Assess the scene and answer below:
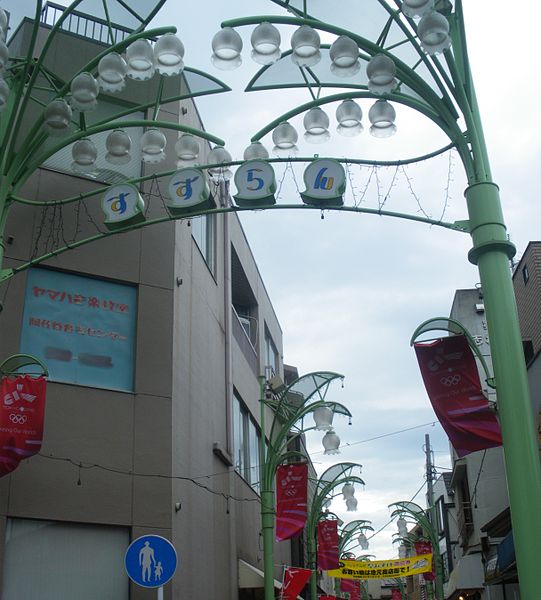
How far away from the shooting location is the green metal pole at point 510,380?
5938 mm

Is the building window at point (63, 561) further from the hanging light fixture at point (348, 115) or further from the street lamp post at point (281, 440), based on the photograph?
the hanging light fixture at point (348, 115)

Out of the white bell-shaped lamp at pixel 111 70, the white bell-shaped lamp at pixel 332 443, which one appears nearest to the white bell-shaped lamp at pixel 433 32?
the white bell-shaped lamp at pixel 111 70

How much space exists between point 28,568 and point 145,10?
341 inches

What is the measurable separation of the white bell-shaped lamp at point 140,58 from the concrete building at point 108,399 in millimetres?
5095

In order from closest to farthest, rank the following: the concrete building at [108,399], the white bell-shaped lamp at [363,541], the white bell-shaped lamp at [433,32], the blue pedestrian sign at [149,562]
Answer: the white bell-shaped lamp at [433,32] < the blue pedestrian sign at [149,562] < the concrete building at [108,399] < the white bell-shaped lamp at [363,541]

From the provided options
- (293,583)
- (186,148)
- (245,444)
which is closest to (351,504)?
(245,444)

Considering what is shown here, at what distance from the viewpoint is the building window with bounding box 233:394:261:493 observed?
2342cm

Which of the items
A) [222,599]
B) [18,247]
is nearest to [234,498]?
[222,599]

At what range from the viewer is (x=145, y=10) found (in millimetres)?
10555

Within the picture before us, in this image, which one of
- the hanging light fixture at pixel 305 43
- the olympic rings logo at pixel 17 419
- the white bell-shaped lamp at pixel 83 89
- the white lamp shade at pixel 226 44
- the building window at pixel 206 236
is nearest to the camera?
the hanging light fixture at pixel 305 43

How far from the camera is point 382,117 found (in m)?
8.26

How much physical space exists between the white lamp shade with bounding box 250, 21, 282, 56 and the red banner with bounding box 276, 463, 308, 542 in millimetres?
14322

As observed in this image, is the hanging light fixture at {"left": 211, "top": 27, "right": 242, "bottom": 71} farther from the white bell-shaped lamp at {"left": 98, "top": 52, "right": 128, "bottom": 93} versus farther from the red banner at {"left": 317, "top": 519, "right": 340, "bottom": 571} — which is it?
the red banner at {"left": 317, "top": 519, "right": 340, "bottom": 571}

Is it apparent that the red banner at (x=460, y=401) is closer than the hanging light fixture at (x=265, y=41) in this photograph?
No
